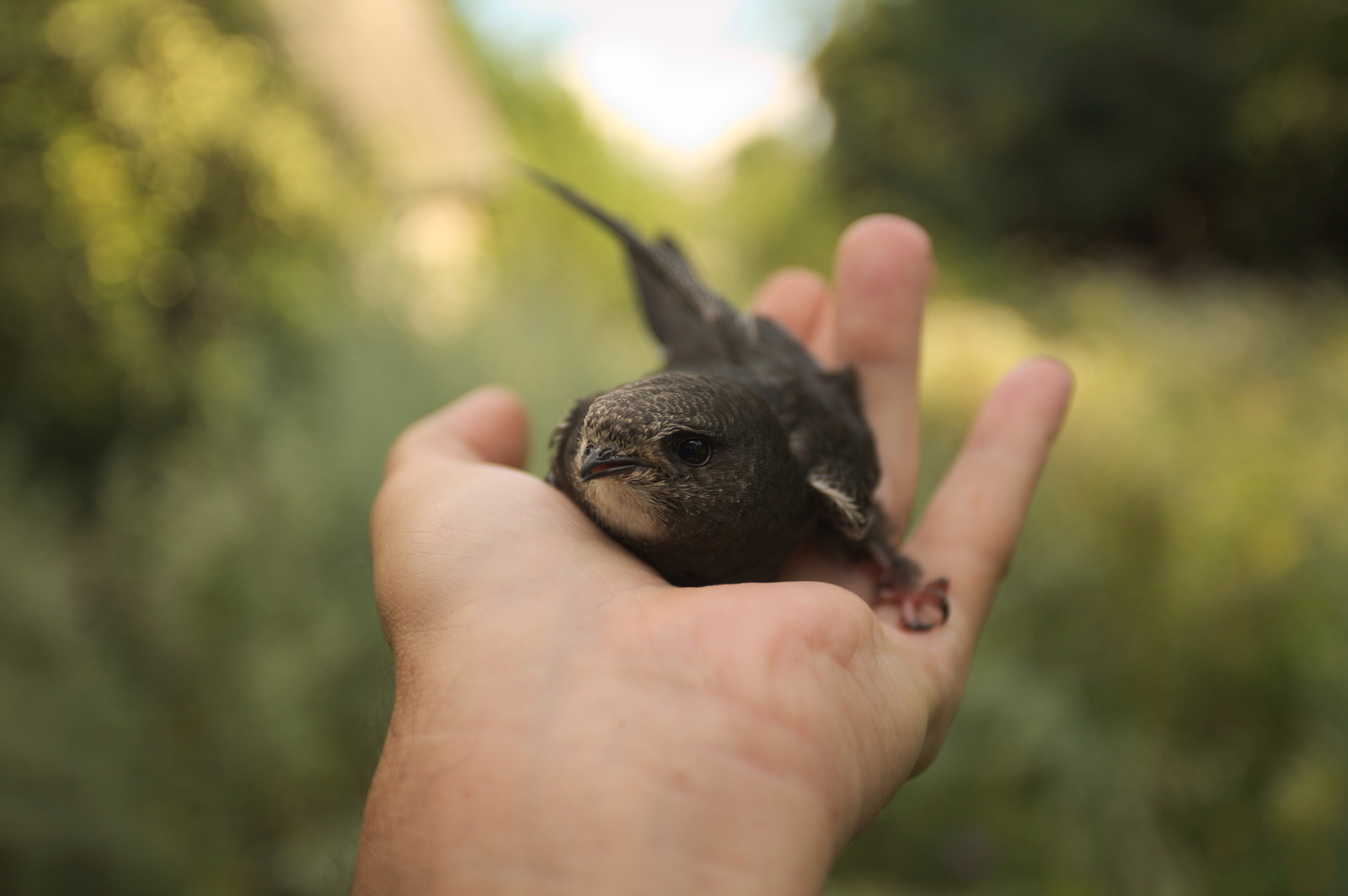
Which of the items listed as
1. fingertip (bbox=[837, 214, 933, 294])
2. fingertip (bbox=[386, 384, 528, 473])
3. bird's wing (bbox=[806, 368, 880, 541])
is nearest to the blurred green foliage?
fingertip (bbox=[386, 384, 528, 473])

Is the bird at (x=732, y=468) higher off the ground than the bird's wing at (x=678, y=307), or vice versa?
the bird's wing at (x=678, y=307)

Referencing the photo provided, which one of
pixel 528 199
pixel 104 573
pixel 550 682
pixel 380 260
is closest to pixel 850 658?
pixel 550 682

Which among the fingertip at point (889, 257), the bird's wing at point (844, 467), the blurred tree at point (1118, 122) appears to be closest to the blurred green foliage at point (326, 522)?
the bird's wing at point (844, 467)

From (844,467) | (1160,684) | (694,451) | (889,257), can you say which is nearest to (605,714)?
(694,451)

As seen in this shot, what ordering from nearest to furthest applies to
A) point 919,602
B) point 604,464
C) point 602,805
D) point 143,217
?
point 602,805, point 604,464, point 919,602, point 143,217

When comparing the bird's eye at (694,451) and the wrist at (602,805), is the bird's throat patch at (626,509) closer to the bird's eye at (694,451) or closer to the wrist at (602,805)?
the bird's eye at (694,451)

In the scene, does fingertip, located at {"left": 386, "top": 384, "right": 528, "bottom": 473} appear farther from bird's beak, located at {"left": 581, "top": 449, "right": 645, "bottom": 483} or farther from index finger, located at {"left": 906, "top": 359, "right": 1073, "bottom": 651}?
index finger, located at {"left": 906, "top": 359, "right": 1073, "bottom": 651}

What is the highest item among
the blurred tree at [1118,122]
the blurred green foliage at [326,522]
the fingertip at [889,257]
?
the blurred tree at [1118,122]

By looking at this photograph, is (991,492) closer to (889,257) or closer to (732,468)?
(889,257)
